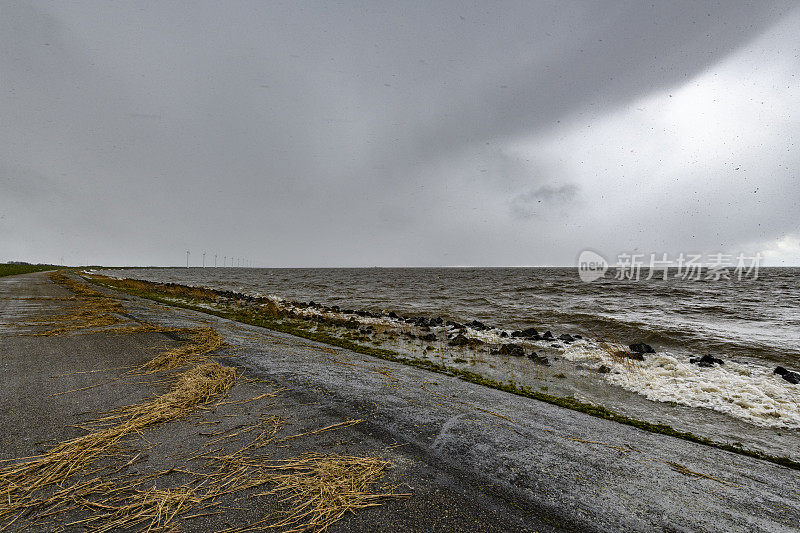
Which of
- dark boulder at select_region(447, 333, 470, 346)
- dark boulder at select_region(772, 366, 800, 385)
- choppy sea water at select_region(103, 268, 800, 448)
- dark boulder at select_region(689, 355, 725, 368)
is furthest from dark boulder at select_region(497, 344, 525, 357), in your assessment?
dark boulder at select_region(772, 366, 800, 385)

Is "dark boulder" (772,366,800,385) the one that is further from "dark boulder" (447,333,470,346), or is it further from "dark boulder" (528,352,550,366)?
"dark boulder" (447,333,470,346)

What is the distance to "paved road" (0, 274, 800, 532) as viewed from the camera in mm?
3020

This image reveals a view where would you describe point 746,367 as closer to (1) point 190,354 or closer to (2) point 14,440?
(1) point 190,354

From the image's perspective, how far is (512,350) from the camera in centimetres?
1298

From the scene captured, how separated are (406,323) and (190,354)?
490 inches

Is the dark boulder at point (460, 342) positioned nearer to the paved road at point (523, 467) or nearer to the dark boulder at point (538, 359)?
the dark boulder at point (538, 359)

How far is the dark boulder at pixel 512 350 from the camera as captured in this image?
41.1ft

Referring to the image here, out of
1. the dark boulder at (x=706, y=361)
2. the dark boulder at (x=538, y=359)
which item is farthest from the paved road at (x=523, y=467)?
the dark boulder at (x=706, y=361)

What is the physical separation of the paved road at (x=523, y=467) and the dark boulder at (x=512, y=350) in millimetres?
5816

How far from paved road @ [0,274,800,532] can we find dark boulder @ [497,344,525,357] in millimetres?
5816

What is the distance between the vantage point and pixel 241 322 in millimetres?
15438

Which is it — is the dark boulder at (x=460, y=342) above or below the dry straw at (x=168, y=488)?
below

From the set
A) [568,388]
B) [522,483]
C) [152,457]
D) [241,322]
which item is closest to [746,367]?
[568,388]

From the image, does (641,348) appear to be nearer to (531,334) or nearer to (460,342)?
(531,334)
